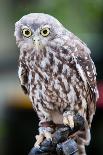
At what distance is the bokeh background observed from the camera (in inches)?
31.0

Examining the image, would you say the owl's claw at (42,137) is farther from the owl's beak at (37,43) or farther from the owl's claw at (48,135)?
the owl's beak at (37,43)

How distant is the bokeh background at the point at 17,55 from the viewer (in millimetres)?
788

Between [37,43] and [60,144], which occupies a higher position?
[37,43]

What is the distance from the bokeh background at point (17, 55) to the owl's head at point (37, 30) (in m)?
0.11

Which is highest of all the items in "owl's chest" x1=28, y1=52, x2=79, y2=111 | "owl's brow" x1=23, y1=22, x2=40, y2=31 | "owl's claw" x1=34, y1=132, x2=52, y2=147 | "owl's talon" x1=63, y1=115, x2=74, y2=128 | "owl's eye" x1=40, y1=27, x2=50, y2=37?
"owl's brow" x1=23, y1=22, x2=40, y2=31

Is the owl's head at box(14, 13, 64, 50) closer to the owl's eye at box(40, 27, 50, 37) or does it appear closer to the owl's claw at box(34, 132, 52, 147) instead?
the owl's eye at box(40, 27, 50, 37)

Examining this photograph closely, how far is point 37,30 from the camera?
1.98 feet

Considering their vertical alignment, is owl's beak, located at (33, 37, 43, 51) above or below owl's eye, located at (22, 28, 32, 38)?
below

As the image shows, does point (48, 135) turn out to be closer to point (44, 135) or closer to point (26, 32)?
point (44, 135)

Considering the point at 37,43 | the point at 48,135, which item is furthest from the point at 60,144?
the point at 37,43

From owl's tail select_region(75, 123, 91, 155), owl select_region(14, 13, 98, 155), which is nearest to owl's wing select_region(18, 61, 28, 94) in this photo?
owl select_region(14, 13, 98, 155)

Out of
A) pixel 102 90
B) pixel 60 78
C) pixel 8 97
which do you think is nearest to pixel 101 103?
pixel 102 90

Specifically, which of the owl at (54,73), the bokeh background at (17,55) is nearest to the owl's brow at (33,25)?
the owl at (54,73)

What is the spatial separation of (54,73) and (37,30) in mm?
85
